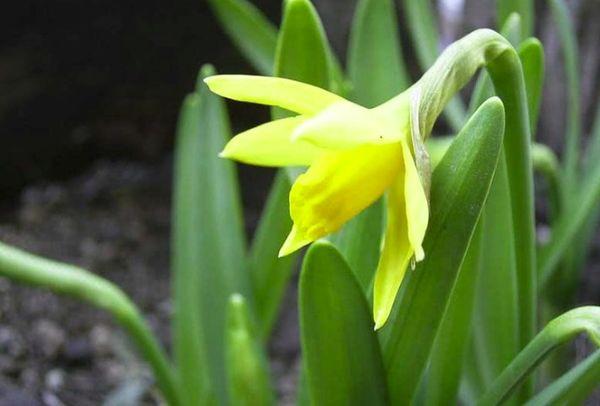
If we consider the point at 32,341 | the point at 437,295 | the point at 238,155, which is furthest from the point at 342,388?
the point at 32,341

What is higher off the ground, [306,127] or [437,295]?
[306,127]

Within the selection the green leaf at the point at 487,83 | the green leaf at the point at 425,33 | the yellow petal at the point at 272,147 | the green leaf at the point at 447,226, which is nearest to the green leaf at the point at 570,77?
the green leaf at the point at 425,33

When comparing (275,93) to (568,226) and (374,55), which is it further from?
(568,226)

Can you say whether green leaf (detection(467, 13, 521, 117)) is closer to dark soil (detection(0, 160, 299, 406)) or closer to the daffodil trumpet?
the daffodil trumpet

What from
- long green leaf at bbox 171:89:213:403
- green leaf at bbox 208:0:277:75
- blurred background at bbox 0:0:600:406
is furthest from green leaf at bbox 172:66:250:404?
blurred background at bbox 0:0:600:406

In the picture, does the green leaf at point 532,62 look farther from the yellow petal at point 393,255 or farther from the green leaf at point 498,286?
the yellow petal at point 393,255

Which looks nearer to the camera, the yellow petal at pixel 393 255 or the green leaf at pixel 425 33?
the yellow petal at pixel 393 255

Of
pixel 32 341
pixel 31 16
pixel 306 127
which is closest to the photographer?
pixel 306 127

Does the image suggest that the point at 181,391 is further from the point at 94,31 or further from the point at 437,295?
the point at 94,31
